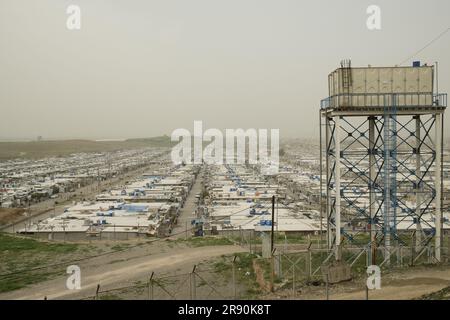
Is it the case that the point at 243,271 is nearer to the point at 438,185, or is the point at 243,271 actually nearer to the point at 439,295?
the point at 439,295

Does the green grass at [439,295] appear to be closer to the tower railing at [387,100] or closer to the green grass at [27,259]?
the tower railing at [387,100]

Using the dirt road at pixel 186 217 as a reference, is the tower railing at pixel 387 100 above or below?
above

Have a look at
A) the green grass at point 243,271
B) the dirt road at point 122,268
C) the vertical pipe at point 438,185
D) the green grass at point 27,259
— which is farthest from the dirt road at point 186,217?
the vertical pipe at point 438,185

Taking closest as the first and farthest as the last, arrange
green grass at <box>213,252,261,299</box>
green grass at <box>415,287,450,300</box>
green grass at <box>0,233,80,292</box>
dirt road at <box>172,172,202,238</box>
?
green grass at <box>415,287,450,300</box>, green grass at <box>213,252,261,299</box>, green grass at <box>0,233,80,292</box>, dirt road at <box>172,172,202,238</box>

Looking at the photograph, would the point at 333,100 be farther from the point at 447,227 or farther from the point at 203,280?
the point at 447,227

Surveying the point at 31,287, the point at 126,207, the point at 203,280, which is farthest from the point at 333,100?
the point at 126,207

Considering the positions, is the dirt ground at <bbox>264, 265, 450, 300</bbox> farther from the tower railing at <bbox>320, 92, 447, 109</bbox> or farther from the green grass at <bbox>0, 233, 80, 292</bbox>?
the green grass at <bbox>0, 233, 80, 292</bbox>

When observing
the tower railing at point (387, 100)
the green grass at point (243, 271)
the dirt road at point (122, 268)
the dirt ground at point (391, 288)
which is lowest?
the dirt road at point (122, 268)

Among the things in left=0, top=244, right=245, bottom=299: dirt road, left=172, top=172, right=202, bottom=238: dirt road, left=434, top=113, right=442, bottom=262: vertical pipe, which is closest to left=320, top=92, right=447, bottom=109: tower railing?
left=434, top=113, right=442, bottom=262: vertical pipe
